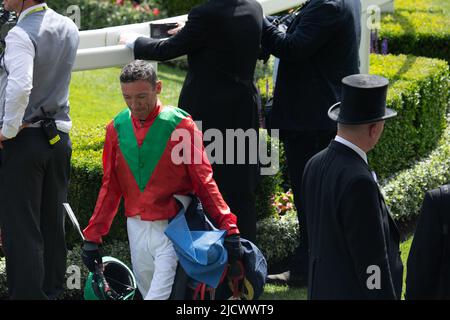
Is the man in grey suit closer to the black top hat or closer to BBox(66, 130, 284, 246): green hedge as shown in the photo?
BBox(66, 130, 284, 246): green hedge

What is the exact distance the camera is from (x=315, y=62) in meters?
6.50

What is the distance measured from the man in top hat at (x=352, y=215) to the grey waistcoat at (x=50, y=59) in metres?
1.48

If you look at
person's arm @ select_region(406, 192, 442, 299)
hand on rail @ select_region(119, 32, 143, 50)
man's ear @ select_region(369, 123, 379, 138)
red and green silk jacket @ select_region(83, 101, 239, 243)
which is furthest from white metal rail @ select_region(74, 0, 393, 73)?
person's arm @ select_region(406, 192, 442, 299)

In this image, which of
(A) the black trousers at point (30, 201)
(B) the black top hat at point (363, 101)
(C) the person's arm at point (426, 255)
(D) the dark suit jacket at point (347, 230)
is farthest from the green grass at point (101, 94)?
(C) the person's arm at point (426, 255)

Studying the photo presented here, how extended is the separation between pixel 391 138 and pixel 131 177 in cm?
340

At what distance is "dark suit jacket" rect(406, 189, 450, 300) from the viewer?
14.4 feet

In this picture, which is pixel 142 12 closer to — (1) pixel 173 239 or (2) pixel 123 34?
(2) pixel 123 34

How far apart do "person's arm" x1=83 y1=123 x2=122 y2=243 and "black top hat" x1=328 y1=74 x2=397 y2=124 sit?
1075mm

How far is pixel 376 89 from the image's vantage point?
188 inches

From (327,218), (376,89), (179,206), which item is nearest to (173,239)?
(179,206)

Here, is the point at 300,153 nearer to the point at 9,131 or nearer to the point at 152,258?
the point at 152,258

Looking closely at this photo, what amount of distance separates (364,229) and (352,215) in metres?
0.07

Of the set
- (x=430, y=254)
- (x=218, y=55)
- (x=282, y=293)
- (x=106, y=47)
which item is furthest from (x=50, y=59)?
(x=430, y=254)

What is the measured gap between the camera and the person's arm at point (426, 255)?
4.38 m
